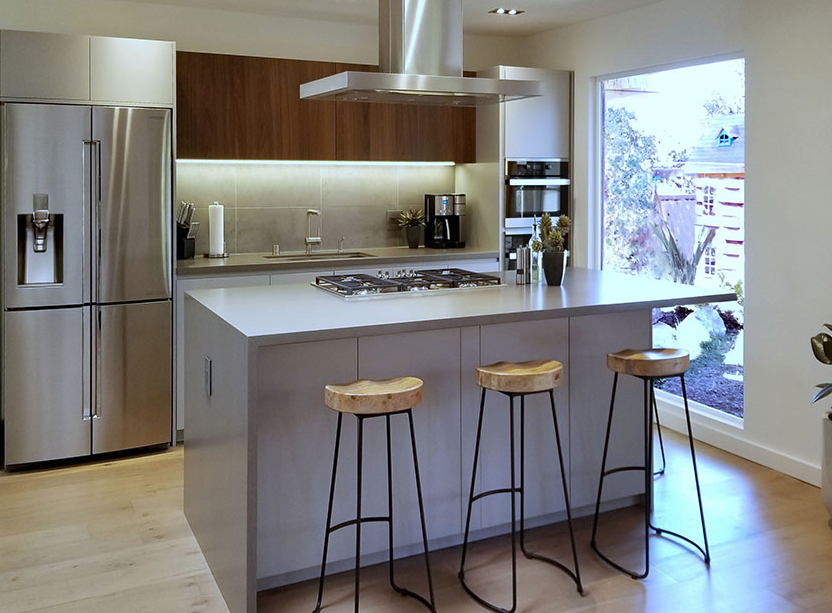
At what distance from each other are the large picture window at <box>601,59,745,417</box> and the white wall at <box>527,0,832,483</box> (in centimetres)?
17

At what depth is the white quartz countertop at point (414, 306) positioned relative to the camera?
2.84 metres

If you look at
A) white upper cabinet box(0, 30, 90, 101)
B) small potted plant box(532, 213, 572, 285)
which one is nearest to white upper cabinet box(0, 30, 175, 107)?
white upper cabinet box(0, 30, 90, 101)

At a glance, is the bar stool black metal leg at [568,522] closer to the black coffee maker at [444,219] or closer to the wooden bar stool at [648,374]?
the wooden bar stool at [648,374]

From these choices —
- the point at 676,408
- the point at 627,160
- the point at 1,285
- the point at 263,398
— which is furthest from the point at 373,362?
the point at 627,160

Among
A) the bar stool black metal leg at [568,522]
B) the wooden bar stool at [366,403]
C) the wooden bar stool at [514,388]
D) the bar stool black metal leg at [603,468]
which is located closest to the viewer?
the wooden bar stool at [366,403]

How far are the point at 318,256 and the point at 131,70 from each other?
1.75 meters

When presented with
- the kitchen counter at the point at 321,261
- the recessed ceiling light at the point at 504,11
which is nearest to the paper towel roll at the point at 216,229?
the kitchen counter at the point at 321,261

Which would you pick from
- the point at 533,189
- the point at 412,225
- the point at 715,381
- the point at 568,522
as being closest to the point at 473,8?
the point at 533,189

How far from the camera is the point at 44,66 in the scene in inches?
167

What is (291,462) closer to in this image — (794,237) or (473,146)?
(794,237)

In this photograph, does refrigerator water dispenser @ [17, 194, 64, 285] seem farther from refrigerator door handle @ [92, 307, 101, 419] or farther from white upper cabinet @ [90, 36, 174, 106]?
white upper cabinet @ [90, 36, 174, 106]

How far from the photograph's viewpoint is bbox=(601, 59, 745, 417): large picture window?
471 centimetres

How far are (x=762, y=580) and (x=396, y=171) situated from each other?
3.87 metres

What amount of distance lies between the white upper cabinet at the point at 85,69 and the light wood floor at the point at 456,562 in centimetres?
205
